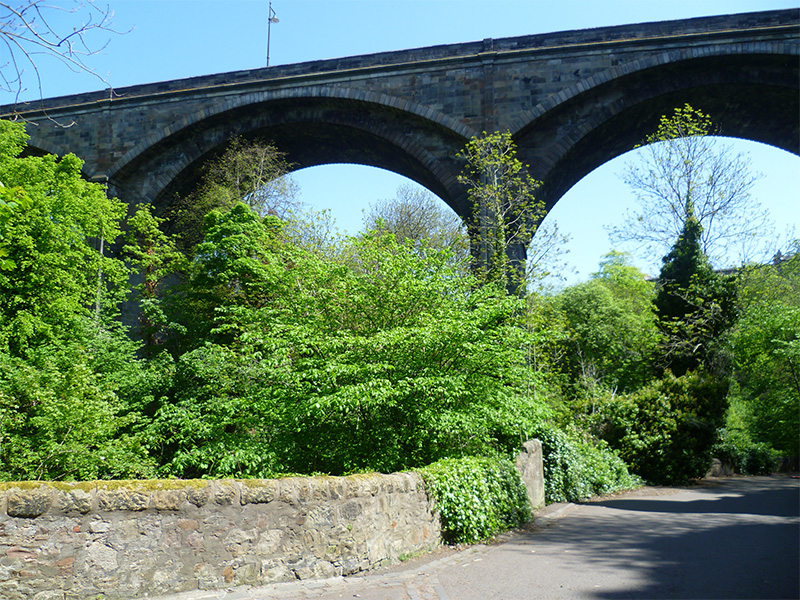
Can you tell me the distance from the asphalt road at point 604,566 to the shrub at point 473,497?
0.75ft

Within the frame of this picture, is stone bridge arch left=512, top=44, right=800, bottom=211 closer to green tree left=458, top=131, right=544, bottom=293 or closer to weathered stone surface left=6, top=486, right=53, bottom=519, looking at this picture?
green tree left=458, top=131, right=544, bottom=293

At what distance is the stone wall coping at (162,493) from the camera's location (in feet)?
12.3

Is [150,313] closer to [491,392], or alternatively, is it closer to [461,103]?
[461,103]

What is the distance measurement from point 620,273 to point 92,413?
3756 cm

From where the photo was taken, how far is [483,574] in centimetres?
530

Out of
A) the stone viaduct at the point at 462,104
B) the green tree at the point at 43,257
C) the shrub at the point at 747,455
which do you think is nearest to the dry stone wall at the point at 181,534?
the green tree at the point at 43,257

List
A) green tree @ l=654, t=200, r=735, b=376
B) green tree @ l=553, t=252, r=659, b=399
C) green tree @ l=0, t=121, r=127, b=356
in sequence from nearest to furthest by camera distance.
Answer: green tree @ l=0, t=121, r=127, b=356 → green tree @ l=654, t=200, r=735, b=376 → green tree @ l=553, t=252, r=659, b=399

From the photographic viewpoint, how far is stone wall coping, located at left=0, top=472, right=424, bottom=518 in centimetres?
374

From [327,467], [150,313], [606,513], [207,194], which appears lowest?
[606,513]

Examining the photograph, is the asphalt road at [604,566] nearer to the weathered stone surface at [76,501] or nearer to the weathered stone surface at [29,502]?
the weathered stone surface at [76,501]

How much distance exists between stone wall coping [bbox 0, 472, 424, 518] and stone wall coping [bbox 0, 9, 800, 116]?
13821 mm

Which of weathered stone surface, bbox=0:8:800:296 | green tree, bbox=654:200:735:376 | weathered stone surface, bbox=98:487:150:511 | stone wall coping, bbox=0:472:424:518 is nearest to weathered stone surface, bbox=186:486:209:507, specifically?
stone wall coping, bbox=0:472:424:518

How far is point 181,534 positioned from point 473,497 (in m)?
3.60

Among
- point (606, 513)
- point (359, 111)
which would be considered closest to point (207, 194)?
point (359, 111)
